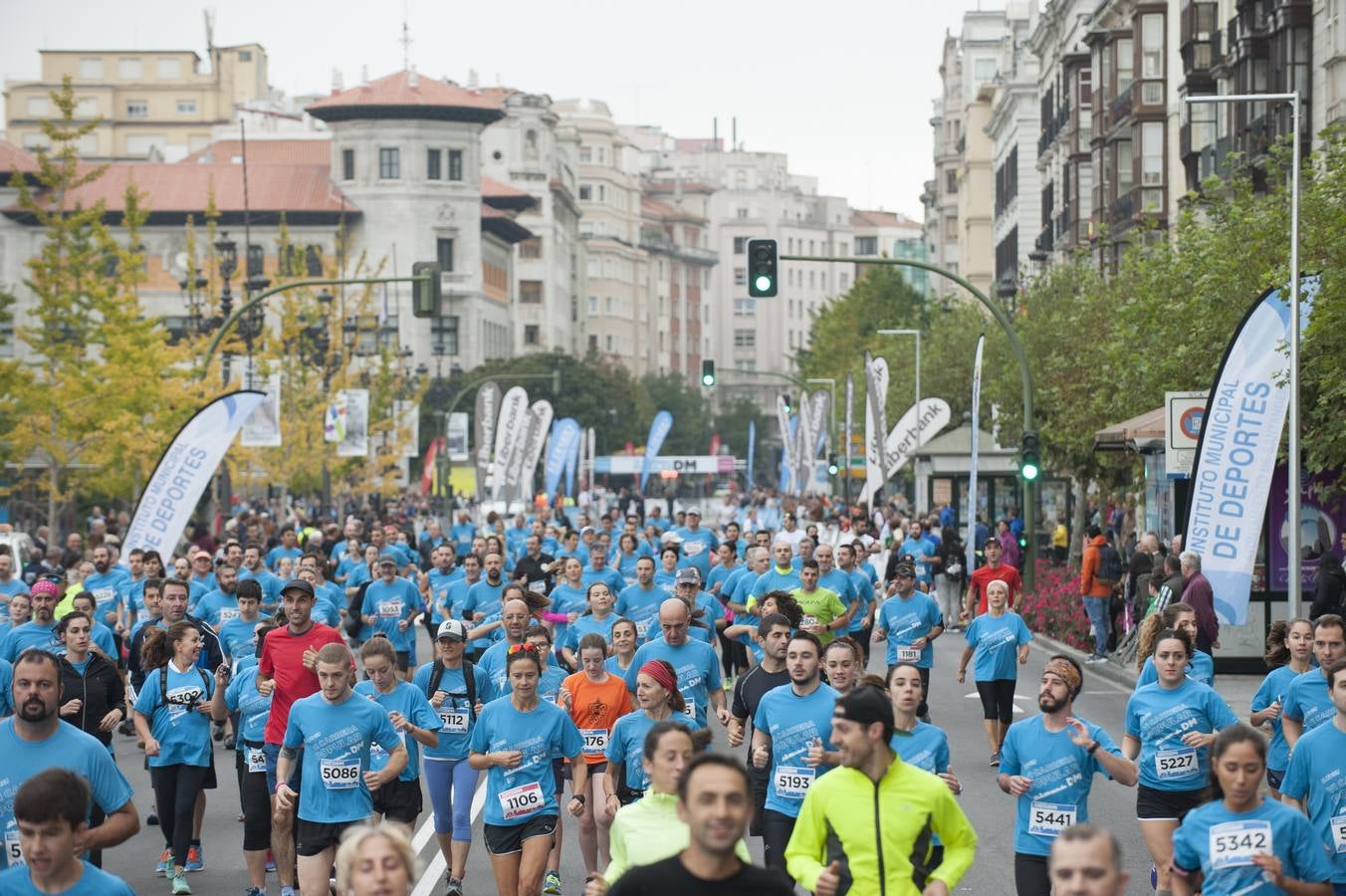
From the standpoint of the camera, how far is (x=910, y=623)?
18.8 metres

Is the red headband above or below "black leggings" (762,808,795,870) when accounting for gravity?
above

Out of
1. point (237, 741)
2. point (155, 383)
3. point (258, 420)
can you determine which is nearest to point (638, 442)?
point (155, 383)

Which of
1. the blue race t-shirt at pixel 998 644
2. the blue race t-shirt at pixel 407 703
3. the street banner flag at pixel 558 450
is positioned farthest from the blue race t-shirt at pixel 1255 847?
the street banner flag at pixel 558 450

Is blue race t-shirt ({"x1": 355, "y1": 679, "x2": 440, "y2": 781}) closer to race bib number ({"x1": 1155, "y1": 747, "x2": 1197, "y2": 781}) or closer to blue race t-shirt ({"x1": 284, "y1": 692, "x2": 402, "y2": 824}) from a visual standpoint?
blue race t-shirt ({"x1": 284, "y1": 692, "x2": 402, "y2": 824})

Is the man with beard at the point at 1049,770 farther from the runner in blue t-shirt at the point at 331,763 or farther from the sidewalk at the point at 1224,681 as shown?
the sidewalk at the point at 1224,681

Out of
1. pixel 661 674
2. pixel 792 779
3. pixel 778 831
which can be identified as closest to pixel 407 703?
pixel 661 674

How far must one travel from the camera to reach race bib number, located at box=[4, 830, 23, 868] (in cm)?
885

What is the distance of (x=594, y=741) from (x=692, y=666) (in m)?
1.23

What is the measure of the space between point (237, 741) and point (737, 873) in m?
8.10

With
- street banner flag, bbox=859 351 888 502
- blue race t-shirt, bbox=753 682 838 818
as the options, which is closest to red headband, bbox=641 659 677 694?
blue race t-shirt, bbox=753 682 838 818

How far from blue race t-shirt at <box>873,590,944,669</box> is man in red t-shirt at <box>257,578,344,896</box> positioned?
6.61 meters

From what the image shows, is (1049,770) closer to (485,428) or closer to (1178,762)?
(1178,762)

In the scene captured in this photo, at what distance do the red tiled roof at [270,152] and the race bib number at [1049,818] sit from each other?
11757 cm

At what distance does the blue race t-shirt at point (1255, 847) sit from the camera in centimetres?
805
